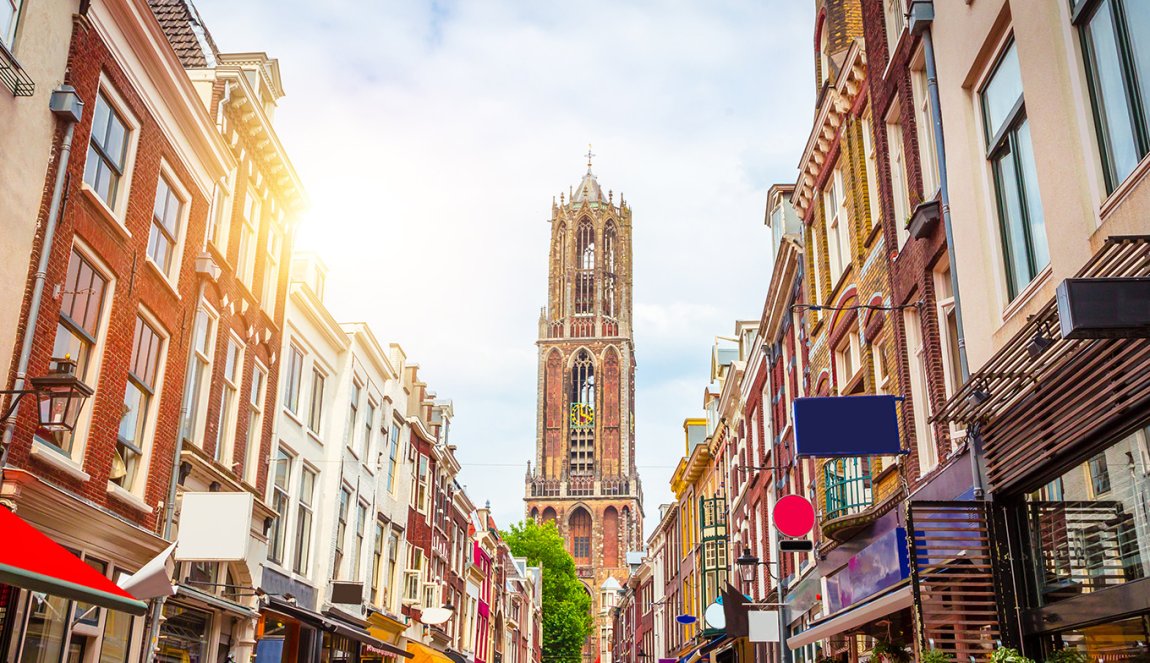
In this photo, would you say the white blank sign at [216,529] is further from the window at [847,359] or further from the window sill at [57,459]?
the window at [847,359]

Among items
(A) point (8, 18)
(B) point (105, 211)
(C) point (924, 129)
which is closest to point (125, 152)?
(B) point (105, 211)

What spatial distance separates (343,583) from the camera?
25.7 meters

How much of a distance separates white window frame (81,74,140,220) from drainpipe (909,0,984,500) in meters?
10.6

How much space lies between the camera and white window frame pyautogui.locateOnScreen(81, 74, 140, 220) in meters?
13.7

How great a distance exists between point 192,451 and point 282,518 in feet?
20.7

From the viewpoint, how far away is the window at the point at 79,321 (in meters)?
12.7

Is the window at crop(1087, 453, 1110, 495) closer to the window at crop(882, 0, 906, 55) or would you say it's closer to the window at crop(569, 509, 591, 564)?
the window at crop(882, 0, 906, 55)

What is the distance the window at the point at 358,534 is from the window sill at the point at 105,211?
50.7 ft

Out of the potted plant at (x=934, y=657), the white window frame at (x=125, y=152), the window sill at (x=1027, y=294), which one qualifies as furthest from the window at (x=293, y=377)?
the window sill at (x=1027, y=294)

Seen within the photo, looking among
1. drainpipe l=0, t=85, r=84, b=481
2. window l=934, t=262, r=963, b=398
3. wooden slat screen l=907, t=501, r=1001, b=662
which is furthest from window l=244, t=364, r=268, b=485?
wooden slat screen l=907, t=501, r=1001, b=662

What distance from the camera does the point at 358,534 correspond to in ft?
94.8

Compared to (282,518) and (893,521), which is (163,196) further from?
(893,521)

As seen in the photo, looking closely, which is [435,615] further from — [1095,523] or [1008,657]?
[1095,523]

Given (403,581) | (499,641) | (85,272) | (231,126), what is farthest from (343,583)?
(499,641)
